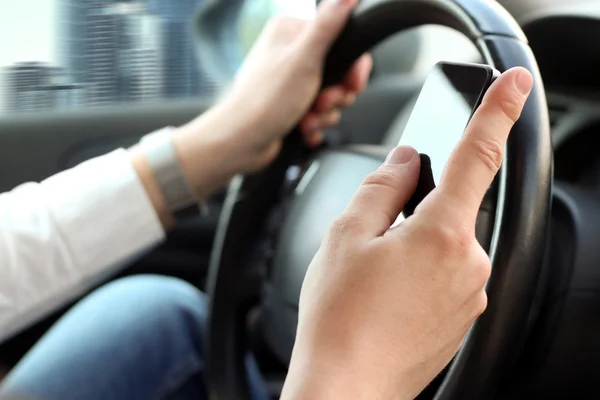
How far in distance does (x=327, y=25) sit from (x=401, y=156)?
0.97 feet

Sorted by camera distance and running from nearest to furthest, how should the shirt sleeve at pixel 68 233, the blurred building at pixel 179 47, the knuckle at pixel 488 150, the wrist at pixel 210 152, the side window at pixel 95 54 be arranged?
the knuckle at pixel 488 150 → the shirt sleeve at pixel 68 233 → the wrist at pixel 210 152 → the side window at pixel 95 54 → the blurred building at pixel 179 47

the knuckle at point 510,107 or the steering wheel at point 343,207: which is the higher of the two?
the knuckle at point 510,107

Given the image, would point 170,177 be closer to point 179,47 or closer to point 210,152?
point 210,152

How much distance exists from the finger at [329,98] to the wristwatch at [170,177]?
0.50ft

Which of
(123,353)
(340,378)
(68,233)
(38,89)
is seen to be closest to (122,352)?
(123,353)

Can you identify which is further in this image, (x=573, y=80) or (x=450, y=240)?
(x=573, y=80)

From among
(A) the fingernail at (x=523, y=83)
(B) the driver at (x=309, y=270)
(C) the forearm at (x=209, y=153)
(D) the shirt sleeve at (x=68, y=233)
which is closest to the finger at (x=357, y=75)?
(B) the driver at (x=309, y=270)

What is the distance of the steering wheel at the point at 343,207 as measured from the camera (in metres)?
0.40

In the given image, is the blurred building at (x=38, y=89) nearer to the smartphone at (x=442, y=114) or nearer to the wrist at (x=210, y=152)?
the wrist at (x=210, y=152)

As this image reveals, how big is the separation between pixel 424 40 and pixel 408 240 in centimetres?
87

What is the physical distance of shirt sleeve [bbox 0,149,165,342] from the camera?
65cm

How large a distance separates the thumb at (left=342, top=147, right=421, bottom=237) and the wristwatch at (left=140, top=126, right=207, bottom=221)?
37 centimetres

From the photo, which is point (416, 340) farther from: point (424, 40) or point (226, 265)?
point (424, 40)

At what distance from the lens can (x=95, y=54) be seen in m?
1.04
